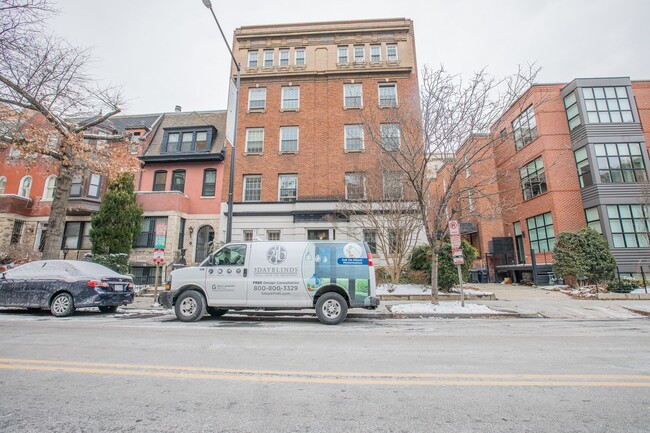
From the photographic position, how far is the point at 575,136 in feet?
65.9

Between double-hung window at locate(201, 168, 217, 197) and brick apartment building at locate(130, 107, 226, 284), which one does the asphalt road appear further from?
double-hung window at locate(201, 168, 217, 197)

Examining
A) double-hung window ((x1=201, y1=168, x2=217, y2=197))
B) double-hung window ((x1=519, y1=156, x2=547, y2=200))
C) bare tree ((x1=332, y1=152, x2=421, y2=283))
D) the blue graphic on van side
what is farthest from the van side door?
double-hung window ((x1=519, y1=156, x2=547, y2=200))

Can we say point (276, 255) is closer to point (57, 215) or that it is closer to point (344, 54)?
point (57, 215)

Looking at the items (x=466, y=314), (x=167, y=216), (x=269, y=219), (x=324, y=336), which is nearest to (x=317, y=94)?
(x=269, y=219)

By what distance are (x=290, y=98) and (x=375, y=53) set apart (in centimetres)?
706

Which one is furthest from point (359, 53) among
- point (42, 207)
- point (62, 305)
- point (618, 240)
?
point (42, 207)

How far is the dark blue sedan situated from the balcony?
35.2 feet

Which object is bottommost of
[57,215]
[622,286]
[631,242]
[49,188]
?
[622,286]

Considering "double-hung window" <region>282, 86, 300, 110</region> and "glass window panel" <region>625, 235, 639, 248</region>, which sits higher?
"double-hung window" <region>282, 86, 300, 110</region>

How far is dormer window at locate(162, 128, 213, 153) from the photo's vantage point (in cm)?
2272

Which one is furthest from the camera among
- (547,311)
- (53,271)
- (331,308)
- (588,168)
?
(588,168)

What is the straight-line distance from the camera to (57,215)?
1423 centimetres

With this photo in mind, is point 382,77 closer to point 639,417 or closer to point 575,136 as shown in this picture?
point 575,136

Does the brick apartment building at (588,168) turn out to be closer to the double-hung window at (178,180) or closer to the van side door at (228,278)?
the van side door at (228,278)
